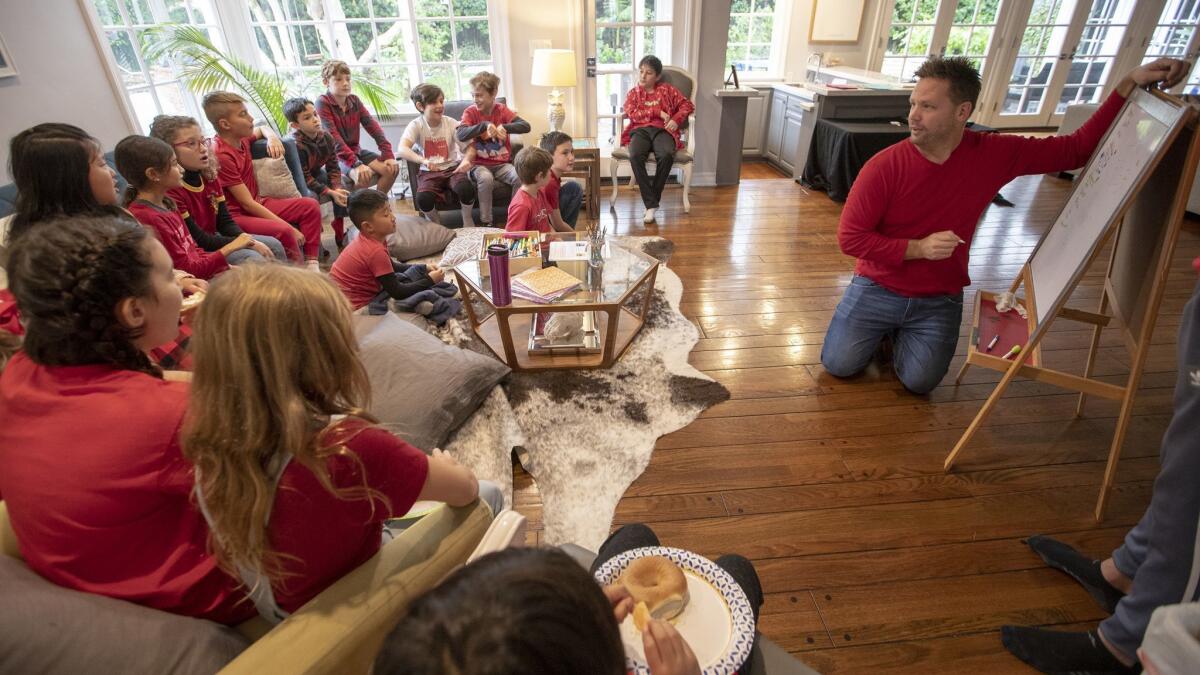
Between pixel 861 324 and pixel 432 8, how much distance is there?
164 inches

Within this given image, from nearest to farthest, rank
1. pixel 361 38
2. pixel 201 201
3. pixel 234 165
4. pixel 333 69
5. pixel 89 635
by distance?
pixel 89 635 < pixel 201 201 < pixel 234 165 < pixel 333 69 < pixel 361 38

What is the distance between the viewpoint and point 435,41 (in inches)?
180

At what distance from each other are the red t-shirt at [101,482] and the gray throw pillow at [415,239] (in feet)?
8.24

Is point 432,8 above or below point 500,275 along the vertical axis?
above

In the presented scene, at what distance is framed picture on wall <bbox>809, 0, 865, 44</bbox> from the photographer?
5.27m

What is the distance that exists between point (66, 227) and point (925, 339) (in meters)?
2.57

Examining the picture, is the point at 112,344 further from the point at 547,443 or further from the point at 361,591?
the point at 547,443

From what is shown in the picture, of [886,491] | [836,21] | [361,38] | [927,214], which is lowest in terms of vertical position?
[886,491]

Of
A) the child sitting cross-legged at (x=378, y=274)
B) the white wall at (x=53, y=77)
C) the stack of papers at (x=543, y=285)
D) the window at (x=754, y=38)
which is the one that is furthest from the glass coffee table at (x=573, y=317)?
the window at (x=754, y=38)

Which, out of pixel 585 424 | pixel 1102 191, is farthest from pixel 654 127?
pixel 1102 191

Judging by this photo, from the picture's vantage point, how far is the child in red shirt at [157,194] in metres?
2.09

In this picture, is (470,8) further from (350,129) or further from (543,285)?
(543,285)

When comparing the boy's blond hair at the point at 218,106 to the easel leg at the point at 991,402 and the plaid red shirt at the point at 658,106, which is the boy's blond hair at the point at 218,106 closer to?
the plaid red shirt at the point at 658,106

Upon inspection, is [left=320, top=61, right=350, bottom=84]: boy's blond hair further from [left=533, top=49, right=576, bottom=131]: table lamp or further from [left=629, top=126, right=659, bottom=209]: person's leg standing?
[left=629, top=126, right=659, bottom=209]: person's leg standing
